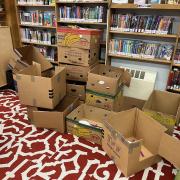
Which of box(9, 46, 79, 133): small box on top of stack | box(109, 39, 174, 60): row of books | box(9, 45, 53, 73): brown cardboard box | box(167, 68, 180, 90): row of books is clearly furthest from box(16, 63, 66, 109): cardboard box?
box(167, 68, 180, 90): row of books

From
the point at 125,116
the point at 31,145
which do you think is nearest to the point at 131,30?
the point at 125,116

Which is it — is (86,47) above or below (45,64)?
above

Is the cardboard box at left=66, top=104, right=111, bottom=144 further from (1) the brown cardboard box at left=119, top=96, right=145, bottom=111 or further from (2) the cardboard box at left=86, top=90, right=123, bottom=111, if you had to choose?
(1) the brown cardboard box at left=119, top=96, right=145, bottom=111

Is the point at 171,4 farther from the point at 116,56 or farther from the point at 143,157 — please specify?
the point at 143,157

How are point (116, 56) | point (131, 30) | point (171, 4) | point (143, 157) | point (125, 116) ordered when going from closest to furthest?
point (143, 157) < point (125, 116) < point (171, 4) < point (131, 30) < point (116, 56)

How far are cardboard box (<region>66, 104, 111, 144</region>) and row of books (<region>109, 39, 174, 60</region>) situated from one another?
98cm

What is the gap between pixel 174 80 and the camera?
102 inches

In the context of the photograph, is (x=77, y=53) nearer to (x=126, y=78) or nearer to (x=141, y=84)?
(x=126, y=78)

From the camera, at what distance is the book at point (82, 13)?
279 cm

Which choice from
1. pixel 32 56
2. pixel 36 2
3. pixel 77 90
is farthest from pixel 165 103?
pixel 36 2

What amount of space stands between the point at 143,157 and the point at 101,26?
2.08 m

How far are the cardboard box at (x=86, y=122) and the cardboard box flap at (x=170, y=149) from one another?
2.05 feet

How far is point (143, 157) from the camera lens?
1826mm

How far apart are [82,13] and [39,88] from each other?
142 centimetres
